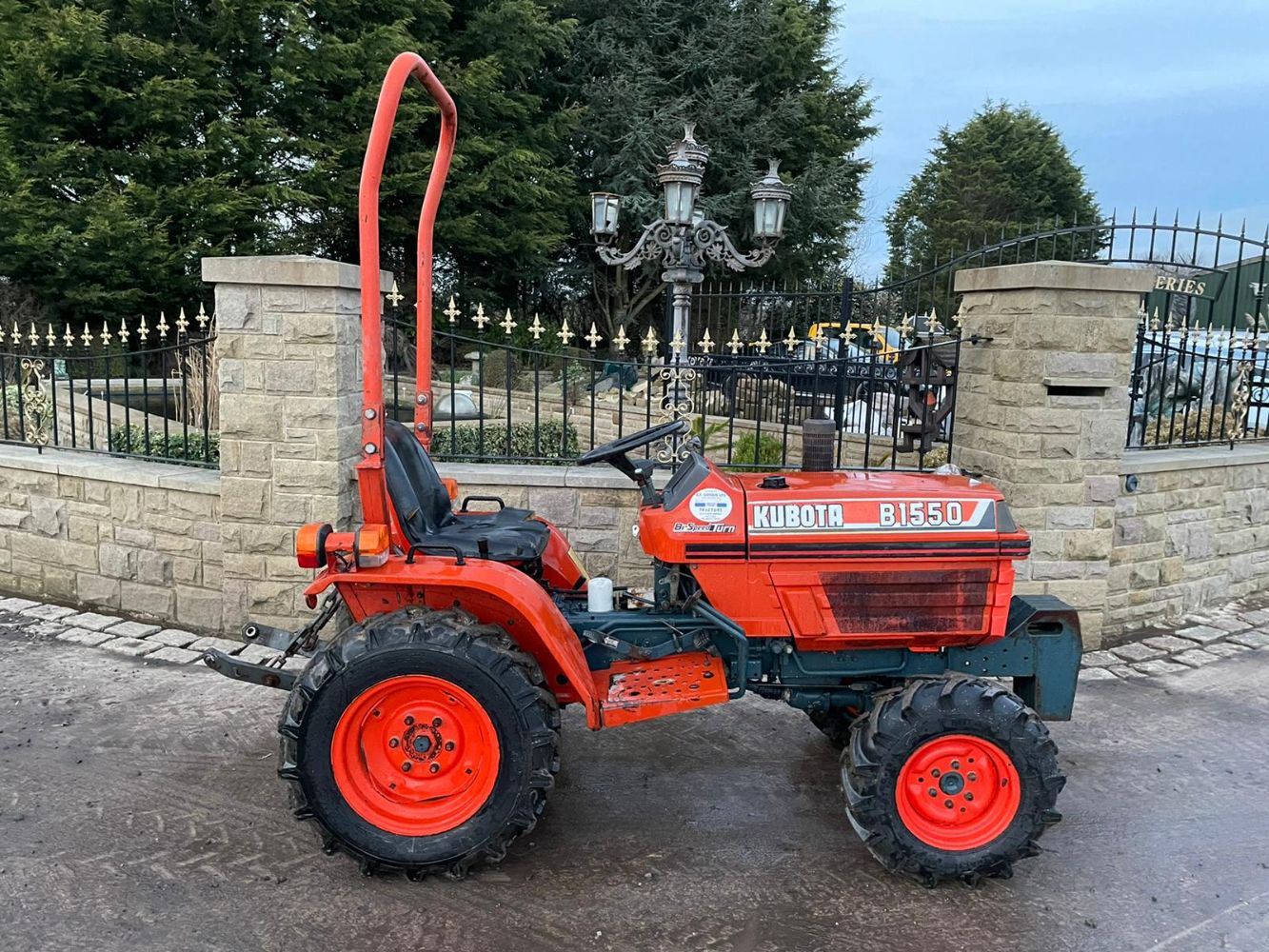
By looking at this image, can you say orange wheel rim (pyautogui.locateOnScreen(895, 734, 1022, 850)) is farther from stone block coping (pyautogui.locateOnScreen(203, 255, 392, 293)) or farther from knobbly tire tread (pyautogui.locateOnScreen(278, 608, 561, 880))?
stone block coping (pyautogui.locateOnScreen(203, 255, 392, 293))

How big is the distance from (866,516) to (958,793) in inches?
35.6

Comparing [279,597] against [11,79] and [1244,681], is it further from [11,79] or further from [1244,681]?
[11,79]

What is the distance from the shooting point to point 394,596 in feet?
10.1

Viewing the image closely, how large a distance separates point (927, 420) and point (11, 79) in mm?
12106

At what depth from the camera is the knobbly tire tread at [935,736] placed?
9.27ft

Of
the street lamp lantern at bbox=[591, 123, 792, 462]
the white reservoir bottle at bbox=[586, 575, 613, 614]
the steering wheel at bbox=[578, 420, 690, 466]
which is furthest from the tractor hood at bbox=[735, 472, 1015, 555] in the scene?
the street lamp lantern at bbox=[591, 123, 792, 462]

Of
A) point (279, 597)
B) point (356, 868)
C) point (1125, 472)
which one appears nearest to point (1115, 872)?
point (356, 868)

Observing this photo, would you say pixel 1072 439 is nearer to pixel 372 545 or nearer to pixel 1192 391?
pixel 1192 391

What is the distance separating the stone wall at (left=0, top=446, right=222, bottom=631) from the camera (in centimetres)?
512

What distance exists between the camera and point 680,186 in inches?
281

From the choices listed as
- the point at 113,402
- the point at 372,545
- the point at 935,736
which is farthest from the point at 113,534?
the point at 935,736

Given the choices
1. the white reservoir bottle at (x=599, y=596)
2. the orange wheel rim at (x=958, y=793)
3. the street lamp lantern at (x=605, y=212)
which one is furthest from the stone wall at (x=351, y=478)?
the street lamp lantern at (x=605, y=212)

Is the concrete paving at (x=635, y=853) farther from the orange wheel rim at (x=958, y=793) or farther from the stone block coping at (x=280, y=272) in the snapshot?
the stone block coping at (x=280, y=272)

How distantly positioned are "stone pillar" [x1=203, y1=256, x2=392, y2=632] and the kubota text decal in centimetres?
258
